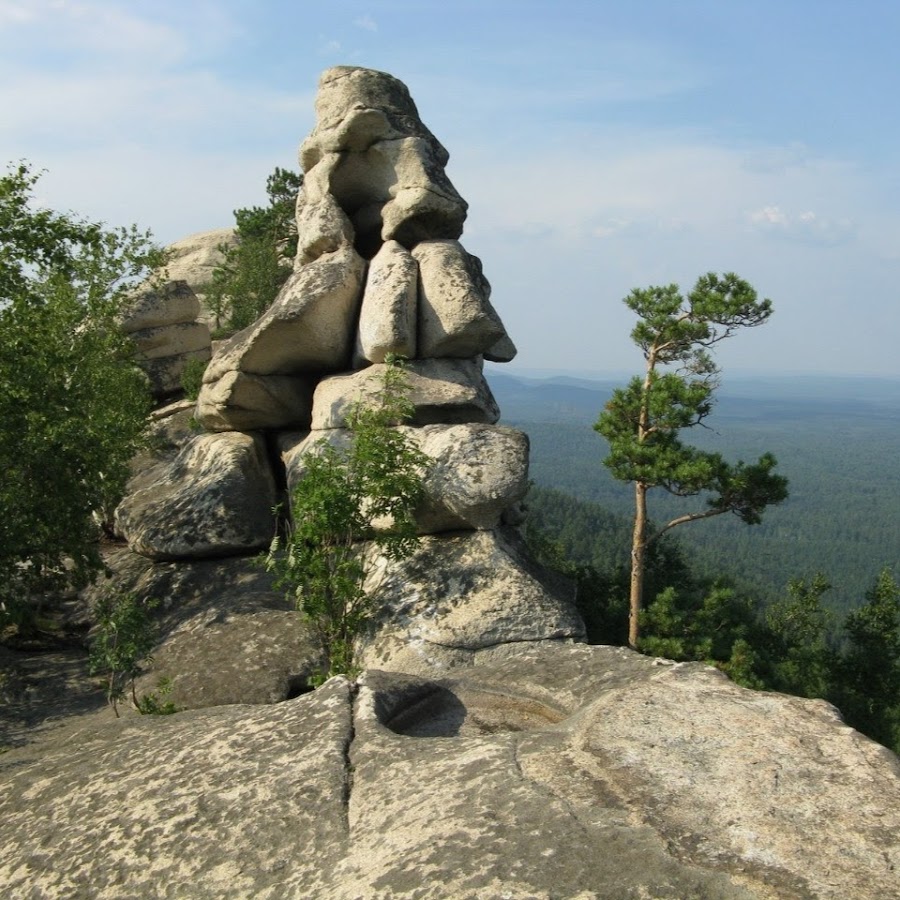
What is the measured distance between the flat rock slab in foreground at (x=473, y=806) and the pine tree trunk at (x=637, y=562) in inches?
652

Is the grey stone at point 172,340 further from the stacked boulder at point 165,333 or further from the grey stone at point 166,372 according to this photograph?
the grey stone at point 166,372

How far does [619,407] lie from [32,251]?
51.7 feet

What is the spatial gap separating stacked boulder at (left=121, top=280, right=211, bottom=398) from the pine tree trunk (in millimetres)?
16879

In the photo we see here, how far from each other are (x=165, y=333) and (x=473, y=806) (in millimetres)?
29182

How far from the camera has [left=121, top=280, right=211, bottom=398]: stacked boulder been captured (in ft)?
101

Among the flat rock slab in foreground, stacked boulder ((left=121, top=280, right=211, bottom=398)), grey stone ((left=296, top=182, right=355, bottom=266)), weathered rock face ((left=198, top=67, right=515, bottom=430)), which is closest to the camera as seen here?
the flat rock slab in foreground

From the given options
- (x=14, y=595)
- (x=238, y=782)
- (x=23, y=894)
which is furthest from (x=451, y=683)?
(x=14, y=595)

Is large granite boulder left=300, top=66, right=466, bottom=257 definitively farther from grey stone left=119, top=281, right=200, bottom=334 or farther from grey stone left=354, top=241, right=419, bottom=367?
grey stone left=119, top=281, right=200, bottom=334

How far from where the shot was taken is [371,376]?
17750mm

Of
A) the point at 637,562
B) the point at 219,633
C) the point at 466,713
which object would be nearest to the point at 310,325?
the point at 219,633

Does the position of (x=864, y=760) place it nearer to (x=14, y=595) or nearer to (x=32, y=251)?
(x=14, y=595)

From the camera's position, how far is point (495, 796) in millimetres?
4777

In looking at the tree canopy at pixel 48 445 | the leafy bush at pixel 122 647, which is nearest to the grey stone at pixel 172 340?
the tree canopy at pixel 48 445

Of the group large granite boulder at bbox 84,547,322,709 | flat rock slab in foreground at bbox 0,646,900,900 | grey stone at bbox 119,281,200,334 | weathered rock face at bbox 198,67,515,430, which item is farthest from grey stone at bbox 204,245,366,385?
flat rock slab in foreground at bbox 0,646,900,900
